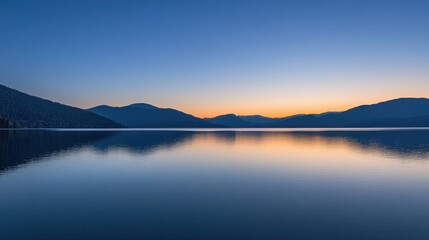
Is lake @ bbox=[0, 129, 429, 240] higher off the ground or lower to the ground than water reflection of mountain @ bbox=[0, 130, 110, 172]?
lower

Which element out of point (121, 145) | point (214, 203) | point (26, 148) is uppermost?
point (26, 148)

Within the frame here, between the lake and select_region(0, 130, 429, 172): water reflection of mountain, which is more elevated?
select_region(0, 130, 429, 172): water reflection of mountain

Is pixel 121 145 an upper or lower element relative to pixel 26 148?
lower

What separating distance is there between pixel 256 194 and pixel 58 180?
25048mm

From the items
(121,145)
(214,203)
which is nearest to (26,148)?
(121,145)

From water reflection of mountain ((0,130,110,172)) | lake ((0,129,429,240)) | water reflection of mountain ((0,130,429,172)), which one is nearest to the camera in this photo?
lake ((0,129,429,240))

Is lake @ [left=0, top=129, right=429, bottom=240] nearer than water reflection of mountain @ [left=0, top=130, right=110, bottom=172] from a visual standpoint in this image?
Yes

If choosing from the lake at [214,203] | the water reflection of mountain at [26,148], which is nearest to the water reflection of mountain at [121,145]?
the water reflection of mountain at [26,148]

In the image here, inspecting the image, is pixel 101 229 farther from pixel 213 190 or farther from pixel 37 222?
pixel 213 190

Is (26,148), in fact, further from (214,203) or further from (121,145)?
(214,203)

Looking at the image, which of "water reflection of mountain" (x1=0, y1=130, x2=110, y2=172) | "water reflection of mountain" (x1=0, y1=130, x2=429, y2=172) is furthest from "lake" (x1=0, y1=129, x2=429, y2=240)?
"water reflection of mountain" (x1=0, y1=130, x2=429, y2=172)

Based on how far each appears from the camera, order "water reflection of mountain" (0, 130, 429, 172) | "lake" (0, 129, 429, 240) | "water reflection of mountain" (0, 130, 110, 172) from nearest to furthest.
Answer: "lake" (0, 129, 429, 240) → "water reflection of mountain" (0, 130, 110, 172) → "water reflection of mountain" (0, 130, 429, 172)

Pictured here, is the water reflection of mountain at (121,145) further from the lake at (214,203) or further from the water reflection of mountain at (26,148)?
the lake at (214,203)

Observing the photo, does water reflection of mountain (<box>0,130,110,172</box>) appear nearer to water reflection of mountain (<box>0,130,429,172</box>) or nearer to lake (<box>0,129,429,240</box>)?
water reflection of mountain (<box>0,130,429,172</box>)
